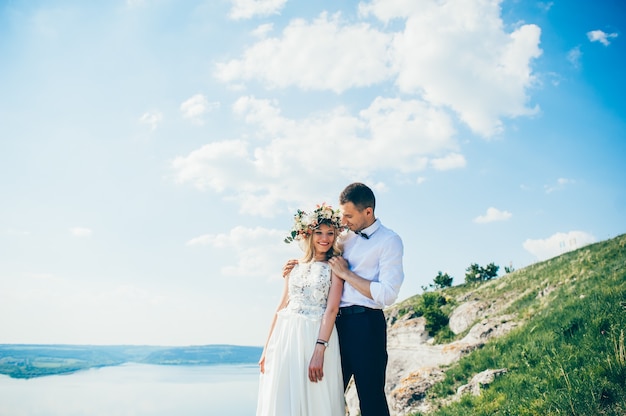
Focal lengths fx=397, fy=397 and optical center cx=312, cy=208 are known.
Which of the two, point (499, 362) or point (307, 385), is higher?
point (307, 385)

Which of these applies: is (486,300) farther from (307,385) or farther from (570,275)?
(307,385)

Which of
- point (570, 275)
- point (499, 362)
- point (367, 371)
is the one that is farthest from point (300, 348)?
point (570, 275)

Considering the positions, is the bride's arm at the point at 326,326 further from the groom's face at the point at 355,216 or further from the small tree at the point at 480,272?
the small tree at the point at 480,272

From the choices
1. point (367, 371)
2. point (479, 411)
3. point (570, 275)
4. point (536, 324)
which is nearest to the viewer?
point (367, 371)

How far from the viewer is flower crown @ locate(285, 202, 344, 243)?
13.4 ft

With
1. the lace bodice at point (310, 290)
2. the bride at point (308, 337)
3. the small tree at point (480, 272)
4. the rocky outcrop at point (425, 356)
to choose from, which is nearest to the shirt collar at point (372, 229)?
the bride at point (308, 337)

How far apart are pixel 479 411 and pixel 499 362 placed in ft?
8.07

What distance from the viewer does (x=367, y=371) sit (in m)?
3.50

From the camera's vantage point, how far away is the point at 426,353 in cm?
1309

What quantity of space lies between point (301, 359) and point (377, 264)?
1144 millimetres

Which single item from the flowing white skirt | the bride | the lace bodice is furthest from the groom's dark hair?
the flowing white skirt

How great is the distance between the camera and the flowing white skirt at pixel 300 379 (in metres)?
3.60

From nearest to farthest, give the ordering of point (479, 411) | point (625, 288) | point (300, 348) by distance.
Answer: point (300, 348) < point (479, 411) < point (625, 288)

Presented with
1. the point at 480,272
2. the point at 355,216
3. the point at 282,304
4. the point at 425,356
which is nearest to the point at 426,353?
the point at 425,356
